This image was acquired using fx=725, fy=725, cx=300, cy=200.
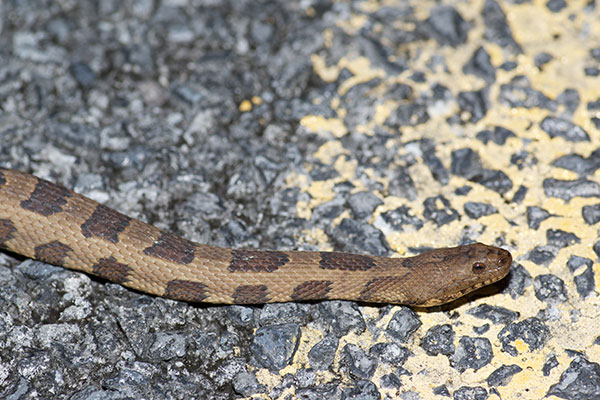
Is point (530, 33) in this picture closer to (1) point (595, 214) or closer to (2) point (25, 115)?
(1) point (595, 214)

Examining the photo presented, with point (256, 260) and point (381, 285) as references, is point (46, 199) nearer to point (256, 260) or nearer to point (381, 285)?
point (256, 260)

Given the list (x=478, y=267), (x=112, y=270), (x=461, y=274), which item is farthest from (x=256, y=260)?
(x=478, y=267)

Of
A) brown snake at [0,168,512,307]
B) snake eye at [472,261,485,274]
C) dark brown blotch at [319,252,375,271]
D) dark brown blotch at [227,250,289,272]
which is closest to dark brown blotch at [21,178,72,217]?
brown snake at [0,168,512,307]

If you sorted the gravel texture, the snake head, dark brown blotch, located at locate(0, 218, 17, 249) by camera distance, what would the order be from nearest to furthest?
the gravel texture < the snake head < dark brown blotch, located at locate(0, 218, 17, 249)

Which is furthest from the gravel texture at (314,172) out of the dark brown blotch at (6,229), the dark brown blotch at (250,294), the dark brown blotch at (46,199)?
the dark brown blotch at (46,199)

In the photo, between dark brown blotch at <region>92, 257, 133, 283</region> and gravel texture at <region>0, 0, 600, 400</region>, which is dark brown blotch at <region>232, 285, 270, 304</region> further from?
dark brown blotch at <region>92, 257, 133, 283</region>

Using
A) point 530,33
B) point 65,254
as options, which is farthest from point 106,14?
point 530,33
